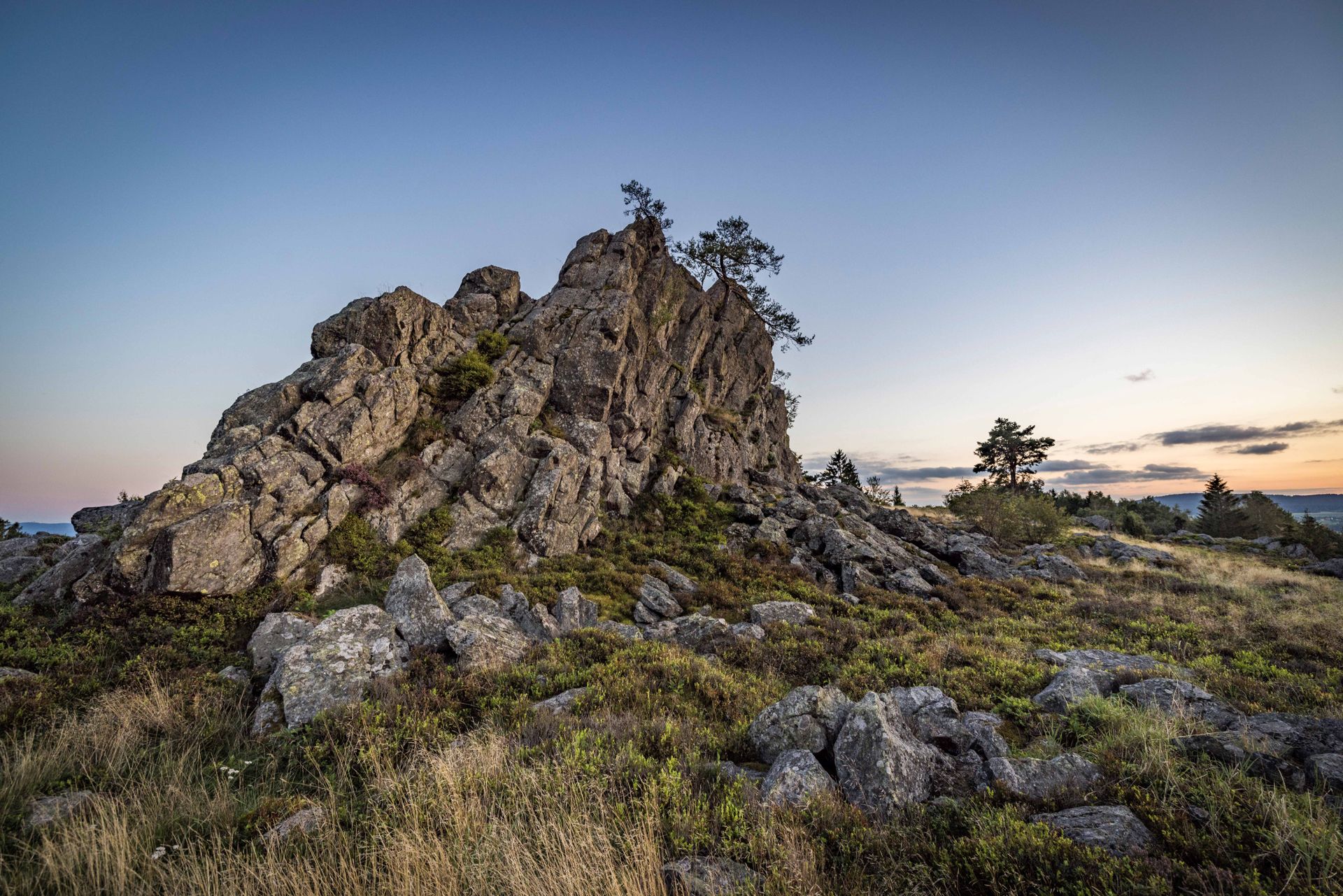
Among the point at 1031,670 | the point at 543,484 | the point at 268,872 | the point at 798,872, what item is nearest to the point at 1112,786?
the point at 798,872

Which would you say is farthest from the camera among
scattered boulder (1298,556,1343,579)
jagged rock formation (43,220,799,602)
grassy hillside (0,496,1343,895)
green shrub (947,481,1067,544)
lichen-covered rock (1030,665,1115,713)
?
green shrub (947,481,1067,544)

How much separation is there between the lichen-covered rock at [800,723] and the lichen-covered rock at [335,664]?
298 inches

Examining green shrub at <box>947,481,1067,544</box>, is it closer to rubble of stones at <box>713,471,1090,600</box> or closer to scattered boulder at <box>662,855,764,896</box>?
rubble of stones at <box>713,471,1090,600</box>

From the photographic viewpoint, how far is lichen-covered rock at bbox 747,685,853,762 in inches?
286

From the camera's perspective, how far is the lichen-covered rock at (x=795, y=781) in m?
5.81

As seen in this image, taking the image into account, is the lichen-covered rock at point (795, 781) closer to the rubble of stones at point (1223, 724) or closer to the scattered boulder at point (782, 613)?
the rubble of stones at point (1223, 724)

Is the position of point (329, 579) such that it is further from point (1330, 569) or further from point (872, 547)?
point (1330, 569)

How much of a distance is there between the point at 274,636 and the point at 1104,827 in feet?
54.2

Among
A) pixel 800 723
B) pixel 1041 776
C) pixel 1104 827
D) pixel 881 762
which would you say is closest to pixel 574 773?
pixel 800 723

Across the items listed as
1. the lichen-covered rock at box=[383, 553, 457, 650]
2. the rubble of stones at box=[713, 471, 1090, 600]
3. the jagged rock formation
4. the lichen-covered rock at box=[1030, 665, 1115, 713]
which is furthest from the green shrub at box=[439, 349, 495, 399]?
the lichen-covered rock at box=[1030, 665, 1115, 713]

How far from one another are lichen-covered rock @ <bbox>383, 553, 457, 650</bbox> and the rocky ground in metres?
0.11

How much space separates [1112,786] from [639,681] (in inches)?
287

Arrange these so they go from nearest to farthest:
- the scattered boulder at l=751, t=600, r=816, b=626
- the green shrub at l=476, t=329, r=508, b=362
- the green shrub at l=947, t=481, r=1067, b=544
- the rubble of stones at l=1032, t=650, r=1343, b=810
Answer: the rubble of stones at l=1032, t=650, r=1343, b=810 < the scattered boulder at l=751, t=600, r=816, b=626 < the green shrub at l=476, t=329, r=508, b=362 < the green shrub at l=947, t=481, r=1067, b=544

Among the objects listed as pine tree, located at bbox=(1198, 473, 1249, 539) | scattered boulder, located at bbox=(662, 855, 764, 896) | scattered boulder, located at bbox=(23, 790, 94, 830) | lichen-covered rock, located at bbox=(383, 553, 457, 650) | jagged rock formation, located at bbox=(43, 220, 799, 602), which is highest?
jagged rock formation, located at bbox=(43, 220, 799, 602)
